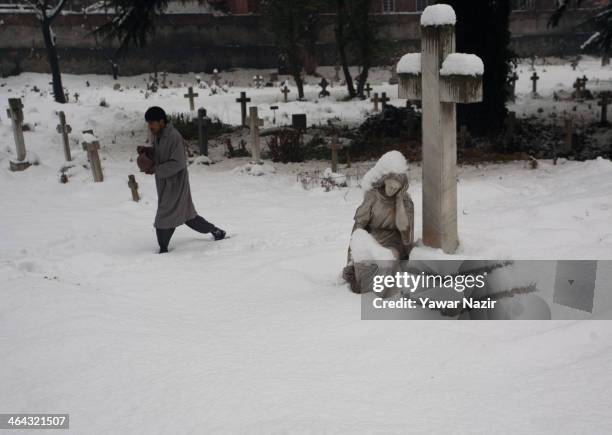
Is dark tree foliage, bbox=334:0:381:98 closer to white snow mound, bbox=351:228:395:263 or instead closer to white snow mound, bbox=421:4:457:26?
white snow mound, bbox=421:4:457:26

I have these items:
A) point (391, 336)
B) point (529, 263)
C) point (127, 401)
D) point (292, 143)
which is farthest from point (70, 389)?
point (292, 143)

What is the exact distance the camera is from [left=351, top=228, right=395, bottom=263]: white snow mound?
498cm

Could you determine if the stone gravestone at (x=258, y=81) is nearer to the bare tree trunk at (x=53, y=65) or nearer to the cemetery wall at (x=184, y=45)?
the cemetery wall at (x=184, y=45)

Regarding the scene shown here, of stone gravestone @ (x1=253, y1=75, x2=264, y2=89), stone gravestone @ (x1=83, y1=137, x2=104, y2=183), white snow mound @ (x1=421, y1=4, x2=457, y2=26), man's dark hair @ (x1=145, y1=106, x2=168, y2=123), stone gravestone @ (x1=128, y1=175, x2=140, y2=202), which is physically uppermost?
stone gravestone @ (x1=253, y1=75, x2=264, y2=89)

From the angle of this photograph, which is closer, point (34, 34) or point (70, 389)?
point (70, 389)

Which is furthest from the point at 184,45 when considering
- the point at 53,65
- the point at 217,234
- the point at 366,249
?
the point at 366,249

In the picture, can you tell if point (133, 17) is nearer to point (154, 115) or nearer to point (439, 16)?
point (154, 115)

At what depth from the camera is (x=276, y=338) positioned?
173 inches

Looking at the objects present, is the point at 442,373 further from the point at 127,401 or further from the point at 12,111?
the point at 12,111

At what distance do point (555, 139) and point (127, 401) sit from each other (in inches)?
475

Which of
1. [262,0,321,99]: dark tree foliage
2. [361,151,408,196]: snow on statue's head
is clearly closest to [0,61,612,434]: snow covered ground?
[361,151,408,196]: snow on statue's head

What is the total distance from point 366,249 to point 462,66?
1.68 meters

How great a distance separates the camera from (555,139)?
43.8 feet

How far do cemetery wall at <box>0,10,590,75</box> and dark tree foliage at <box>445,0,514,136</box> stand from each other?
14455mm
